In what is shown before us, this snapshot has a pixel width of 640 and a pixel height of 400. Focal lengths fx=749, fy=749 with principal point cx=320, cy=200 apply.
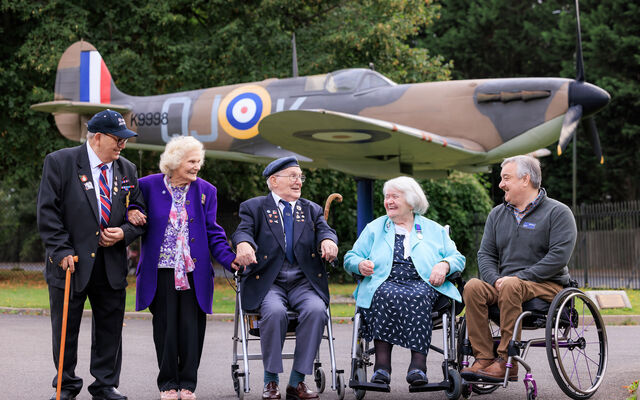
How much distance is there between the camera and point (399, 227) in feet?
19.3

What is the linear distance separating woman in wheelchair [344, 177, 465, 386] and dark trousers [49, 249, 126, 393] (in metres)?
1.75

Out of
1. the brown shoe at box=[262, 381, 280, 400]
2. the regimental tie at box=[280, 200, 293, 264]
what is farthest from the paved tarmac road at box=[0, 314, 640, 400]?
the regimental tie at box=[280, 200, 293, 264]

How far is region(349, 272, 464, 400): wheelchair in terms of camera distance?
202 inches

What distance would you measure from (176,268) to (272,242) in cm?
77

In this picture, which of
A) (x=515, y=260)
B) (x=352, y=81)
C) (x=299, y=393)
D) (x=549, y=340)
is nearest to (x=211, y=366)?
(x=299, y=393)

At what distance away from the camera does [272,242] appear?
228 inches

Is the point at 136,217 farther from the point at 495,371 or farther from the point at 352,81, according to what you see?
the point at 352,81

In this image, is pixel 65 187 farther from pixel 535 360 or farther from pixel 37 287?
pixel 37 287

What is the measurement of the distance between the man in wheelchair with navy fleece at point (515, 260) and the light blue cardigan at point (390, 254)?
0.76 ft

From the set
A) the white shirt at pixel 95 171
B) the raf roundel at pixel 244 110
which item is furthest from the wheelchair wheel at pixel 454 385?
the raf roundel at pixel 244 110

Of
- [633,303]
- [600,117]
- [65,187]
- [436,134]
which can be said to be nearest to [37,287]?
[436,134]

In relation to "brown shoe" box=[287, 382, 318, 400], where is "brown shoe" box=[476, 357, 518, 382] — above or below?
above

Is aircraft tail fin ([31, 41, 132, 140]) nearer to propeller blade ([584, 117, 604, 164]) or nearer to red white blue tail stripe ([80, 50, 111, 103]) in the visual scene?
red white blue tail stripe ([80, 50, 111, 103])

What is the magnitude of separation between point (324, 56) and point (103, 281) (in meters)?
14.4
